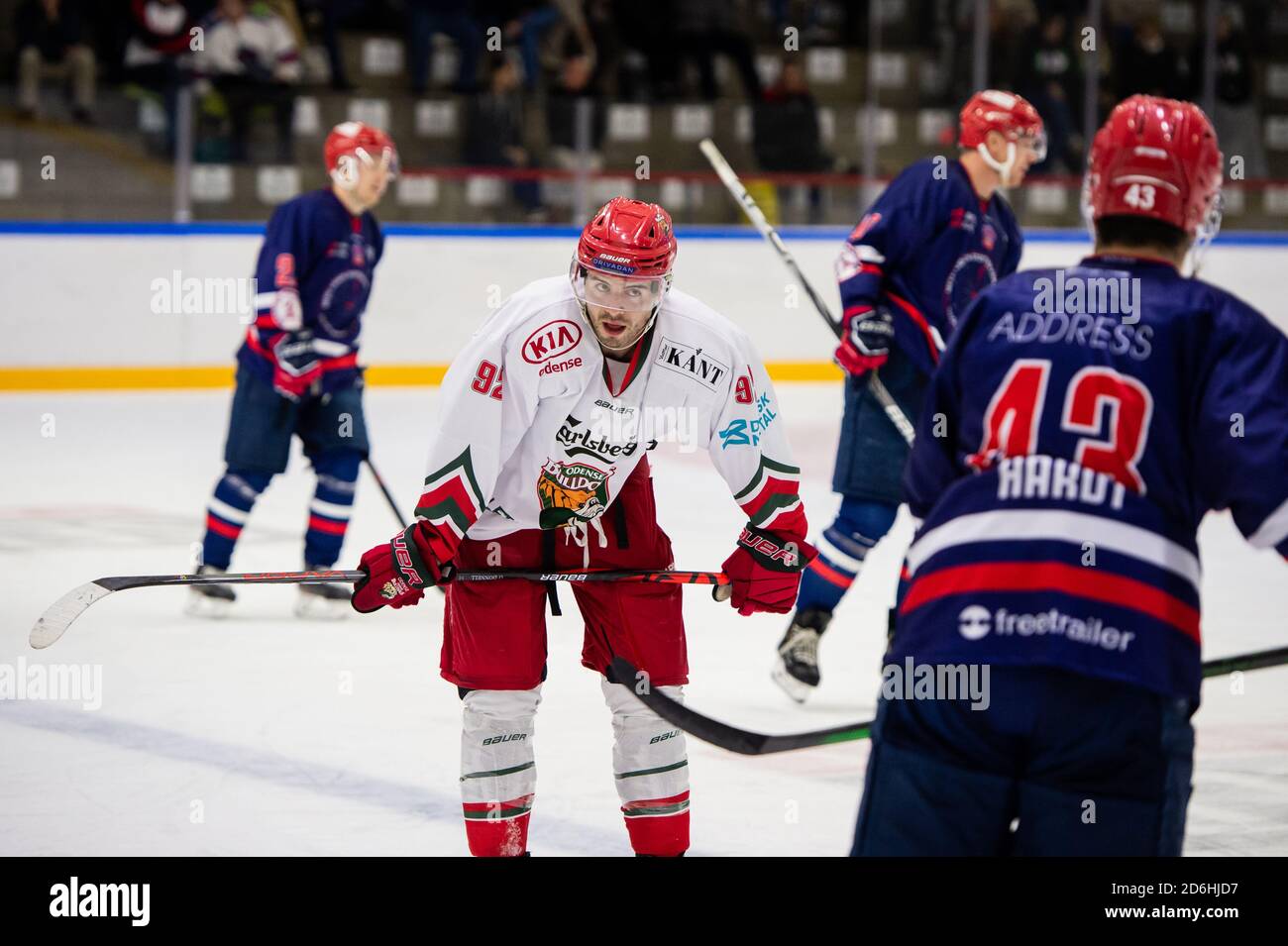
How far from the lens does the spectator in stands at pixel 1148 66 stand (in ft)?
32.2

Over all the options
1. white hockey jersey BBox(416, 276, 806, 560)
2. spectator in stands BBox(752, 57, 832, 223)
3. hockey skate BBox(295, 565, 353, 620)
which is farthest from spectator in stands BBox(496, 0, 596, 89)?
white hockey jersey BBox(416, 276, 806, 560)

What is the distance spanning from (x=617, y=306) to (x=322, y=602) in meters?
2.59

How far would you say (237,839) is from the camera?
3076 mm

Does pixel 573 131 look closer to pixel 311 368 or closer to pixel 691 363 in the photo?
pixel 311 368

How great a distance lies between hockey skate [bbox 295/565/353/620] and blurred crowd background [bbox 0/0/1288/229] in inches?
160

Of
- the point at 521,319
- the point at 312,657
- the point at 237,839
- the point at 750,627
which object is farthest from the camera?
the point at 750,627

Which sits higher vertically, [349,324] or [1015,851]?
[349,324]

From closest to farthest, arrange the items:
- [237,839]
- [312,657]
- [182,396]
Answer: [237,839], [312,657], [182,396]

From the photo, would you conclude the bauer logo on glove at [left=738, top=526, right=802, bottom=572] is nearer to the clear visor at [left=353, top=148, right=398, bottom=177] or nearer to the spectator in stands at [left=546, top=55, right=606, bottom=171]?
the clear visor at [left=353, top=148, right=398, bottom=177]

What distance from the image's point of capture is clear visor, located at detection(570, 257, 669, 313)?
2.49 metres

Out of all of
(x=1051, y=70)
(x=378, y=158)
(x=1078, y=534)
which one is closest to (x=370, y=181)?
(x=378, y=158)

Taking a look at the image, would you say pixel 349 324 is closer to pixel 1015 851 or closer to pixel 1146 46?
pixel 1015 851
